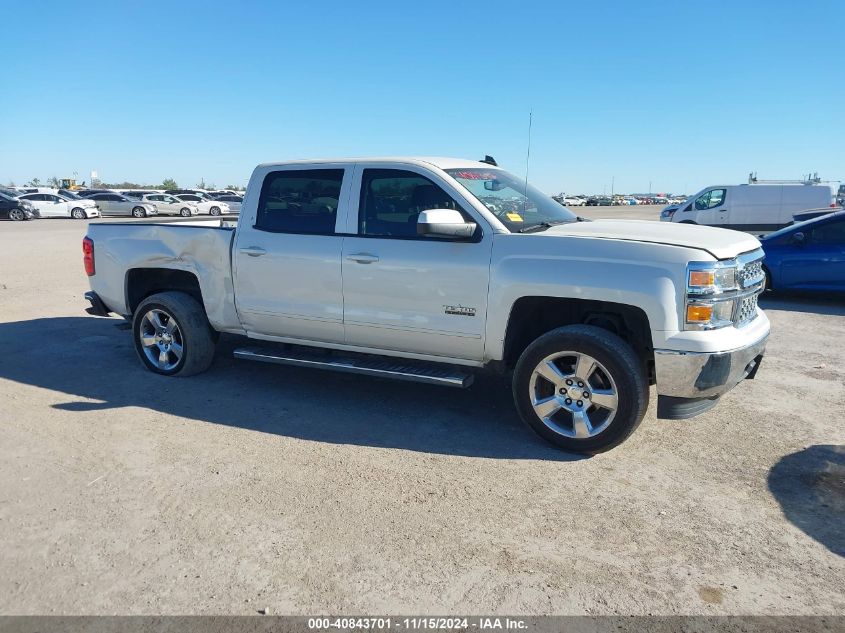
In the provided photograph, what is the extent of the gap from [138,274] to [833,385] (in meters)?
6.48

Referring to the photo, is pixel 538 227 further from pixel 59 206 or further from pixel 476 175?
pixel 59 206

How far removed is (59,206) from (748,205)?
34356 millimetres

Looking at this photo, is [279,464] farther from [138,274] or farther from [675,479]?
[138,274]

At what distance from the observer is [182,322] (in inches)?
229

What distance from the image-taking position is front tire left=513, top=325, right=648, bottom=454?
13.5 ft

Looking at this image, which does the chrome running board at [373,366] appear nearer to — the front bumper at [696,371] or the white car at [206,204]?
the front bumper at [696,371]

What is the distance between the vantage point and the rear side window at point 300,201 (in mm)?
5207

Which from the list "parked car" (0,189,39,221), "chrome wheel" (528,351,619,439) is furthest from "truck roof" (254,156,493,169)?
"parked car" (0,189,39,221)

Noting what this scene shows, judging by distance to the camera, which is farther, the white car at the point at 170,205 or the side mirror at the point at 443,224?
the white car at the point at 170,205

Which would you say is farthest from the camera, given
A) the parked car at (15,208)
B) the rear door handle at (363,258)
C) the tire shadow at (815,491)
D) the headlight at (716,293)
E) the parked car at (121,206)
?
the parked car at (121,206)

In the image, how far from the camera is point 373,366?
496cm

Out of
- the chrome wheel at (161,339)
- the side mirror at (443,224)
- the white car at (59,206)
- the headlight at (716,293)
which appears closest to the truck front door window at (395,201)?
the side mirror at (443,224)

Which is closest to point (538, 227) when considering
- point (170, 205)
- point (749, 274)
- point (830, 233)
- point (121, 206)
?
point (749, 274)

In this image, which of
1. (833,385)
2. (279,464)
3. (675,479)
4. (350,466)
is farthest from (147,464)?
(833,385)
